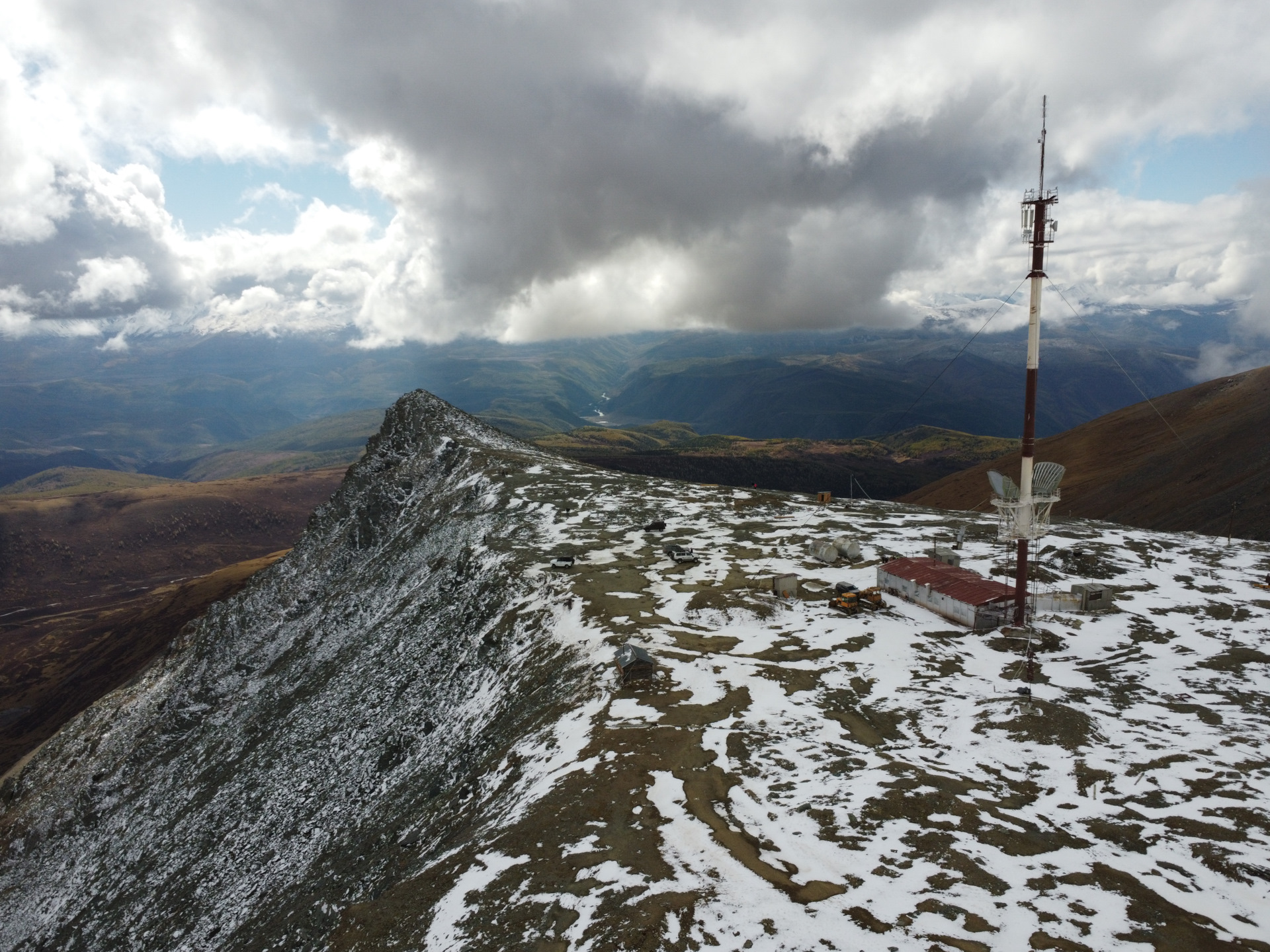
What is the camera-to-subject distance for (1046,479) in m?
37.8

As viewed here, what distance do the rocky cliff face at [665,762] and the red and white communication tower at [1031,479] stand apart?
6.00 m

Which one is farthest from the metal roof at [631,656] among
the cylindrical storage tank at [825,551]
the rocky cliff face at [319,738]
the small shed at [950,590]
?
the cylindrical storage tank at [825,551]

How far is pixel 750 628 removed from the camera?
38719 mm

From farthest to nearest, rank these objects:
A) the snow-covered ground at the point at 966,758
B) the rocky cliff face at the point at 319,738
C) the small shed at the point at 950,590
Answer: the small shed at the point at 950,590, the rocky cliff face at the point at 319,738, the snow-covered ground at the point at 966,758

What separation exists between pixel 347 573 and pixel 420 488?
49.8ft

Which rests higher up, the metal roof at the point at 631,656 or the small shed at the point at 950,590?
the metal roof at the point at 631,656

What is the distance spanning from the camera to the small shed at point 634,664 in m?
30.9

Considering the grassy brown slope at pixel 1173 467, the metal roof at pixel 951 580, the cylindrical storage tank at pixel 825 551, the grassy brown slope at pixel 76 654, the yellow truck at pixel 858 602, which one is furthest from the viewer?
the grassy brown slope at pixel 76 654

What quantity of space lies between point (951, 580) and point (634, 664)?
978 inches

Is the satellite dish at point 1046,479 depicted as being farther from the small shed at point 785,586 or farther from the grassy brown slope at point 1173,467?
the grassy brown slope at point 1173,467

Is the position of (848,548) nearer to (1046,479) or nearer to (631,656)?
(1046,479)

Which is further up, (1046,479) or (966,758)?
(1046,479)

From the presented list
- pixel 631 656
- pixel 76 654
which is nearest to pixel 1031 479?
pixel 631 656

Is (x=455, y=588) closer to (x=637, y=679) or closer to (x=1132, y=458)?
(x=637, y=679)
